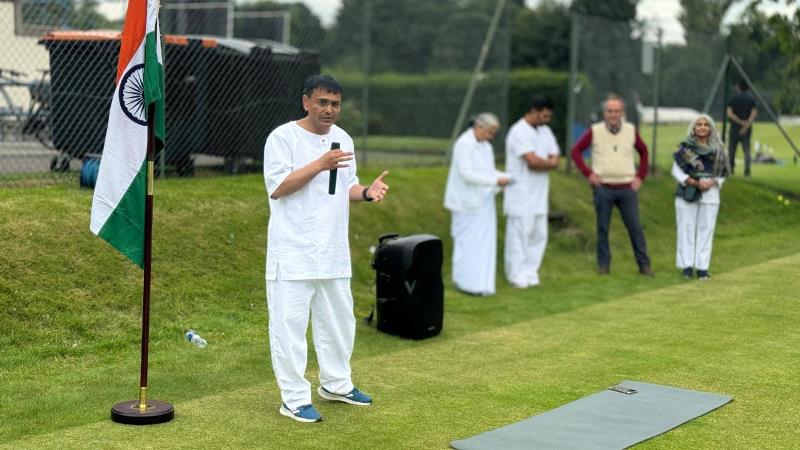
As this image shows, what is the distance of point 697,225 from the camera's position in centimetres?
1270

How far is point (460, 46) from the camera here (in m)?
19.1

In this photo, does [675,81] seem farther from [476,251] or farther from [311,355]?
[311,355]

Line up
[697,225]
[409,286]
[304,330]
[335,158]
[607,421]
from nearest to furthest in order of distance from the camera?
[335,158], [607,421], [304,330], [409,286], [697,225]

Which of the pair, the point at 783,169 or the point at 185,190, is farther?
the point at 783,169

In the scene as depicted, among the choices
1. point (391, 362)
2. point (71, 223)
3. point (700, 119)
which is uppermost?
point (700, 119)

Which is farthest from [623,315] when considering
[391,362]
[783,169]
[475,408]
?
[783,169]

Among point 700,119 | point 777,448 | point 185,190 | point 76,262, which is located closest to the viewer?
point 777,448

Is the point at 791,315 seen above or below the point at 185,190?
below

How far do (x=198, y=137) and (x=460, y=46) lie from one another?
7.52m

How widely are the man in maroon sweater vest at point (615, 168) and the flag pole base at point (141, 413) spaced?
7.19 m

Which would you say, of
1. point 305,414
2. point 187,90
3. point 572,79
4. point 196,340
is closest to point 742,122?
point 572,79

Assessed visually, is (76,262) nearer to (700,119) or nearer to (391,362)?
(391,362)

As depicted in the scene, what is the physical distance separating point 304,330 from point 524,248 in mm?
6113

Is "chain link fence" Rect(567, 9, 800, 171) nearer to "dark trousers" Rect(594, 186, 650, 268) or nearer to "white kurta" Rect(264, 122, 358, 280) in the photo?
"dark trousers" Rect(594, 186, 650, 268)
